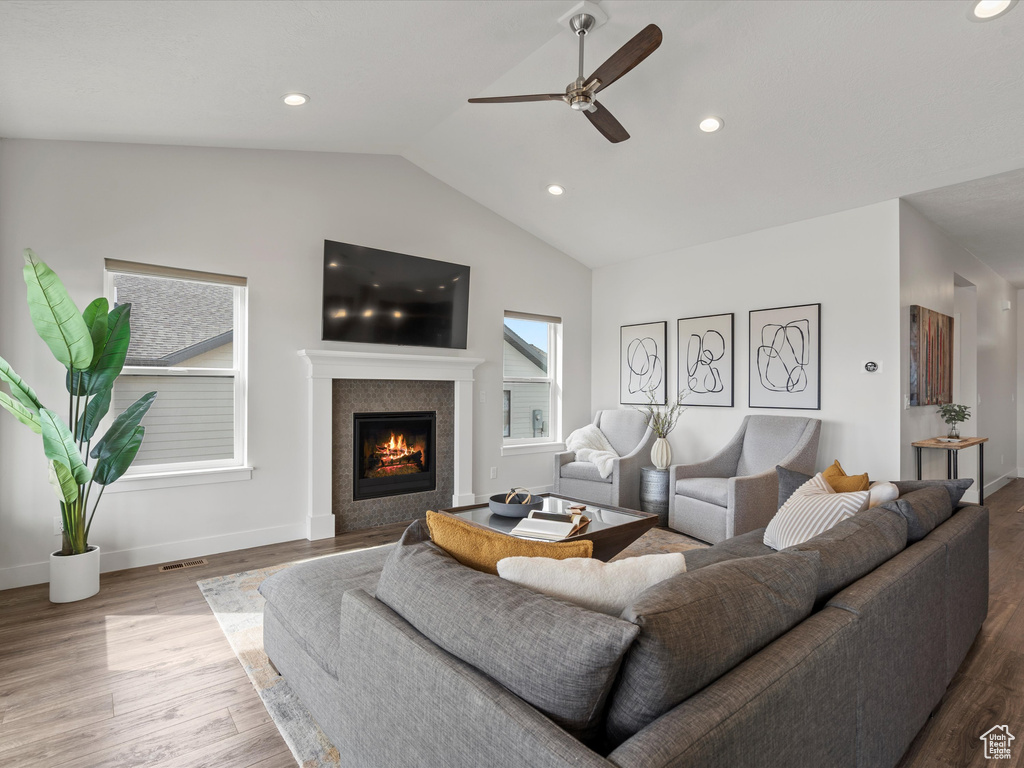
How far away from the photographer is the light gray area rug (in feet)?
5.84

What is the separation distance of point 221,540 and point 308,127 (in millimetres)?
2856

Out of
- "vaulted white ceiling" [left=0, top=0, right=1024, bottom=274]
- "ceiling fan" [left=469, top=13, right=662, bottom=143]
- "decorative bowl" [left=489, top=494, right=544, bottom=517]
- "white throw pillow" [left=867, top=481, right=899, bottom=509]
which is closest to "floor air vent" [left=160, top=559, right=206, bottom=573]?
"decorative bowl" [left=489, top=494, right=544, bottom=517]

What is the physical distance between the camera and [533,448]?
5.49 meters

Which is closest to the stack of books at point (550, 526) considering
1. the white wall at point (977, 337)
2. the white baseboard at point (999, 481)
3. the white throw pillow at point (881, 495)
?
the white throw pillow at point (881, 495)

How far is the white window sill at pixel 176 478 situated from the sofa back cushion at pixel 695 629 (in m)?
3.48

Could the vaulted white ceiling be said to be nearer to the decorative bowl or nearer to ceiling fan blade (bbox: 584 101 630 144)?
ceiling fan blade (bbox: 584 101 630 144)

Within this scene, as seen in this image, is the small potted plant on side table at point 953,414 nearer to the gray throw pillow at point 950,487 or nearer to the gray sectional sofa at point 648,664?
the gray throw pillow at point 950,487

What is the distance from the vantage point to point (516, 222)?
5336 mm

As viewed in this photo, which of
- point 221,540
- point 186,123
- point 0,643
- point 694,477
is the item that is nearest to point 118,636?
point 0,643

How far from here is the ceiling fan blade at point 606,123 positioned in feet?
8.95

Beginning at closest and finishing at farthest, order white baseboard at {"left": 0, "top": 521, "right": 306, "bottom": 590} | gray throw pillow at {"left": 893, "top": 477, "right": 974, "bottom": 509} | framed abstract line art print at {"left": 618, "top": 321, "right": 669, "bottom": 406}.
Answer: gray throw pillow at {"left": 893, "top": 477, "right": 974, "bottom": 509} → white baseboard at {"left": 0, "top": 521, "right": 306, "bottom": 590} → framed abstract line art print at {"left": 618, "top": 321, "right": 669, "bottom": 406}

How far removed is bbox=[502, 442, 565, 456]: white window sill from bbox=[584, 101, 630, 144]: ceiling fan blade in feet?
10.2

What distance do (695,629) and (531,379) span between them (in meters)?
4.62

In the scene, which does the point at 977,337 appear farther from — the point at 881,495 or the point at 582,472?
the point at 881,495
